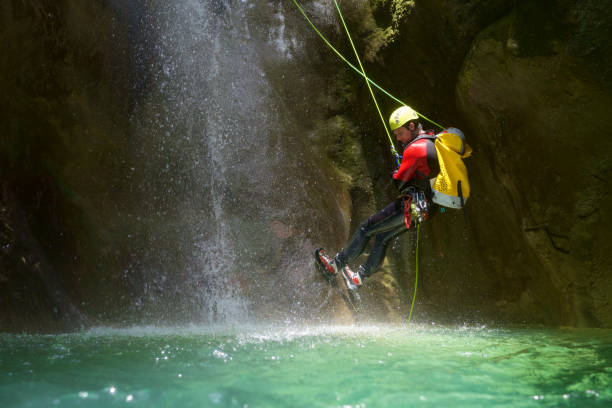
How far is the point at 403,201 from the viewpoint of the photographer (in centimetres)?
564

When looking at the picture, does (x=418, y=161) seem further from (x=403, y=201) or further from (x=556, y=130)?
(x=556, y=130)

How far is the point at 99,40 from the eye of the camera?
25.6 ft

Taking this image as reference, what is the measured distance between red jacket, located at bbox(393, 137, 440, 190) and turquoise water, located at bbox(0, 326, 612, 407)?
1.83 m

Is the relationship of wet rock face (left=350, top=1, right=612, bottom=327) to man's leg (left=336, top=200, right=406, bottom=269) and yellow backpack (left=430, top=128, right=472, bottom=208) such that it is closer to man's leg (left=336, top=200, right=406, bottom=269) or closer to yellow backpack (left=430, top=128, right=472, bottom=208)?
yellow backpack (left=430, top=128, right=472, bottom=208)

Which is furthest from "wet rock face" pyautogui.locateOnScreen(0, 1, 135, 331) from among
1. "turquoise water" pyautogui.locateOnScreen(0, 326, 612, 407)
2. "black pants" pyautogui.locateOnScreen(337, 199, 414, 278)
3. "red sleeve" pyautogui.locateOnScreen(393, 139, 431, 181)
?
"red sleeve" pyautogui.locateOnScreen(393, 139, 431, 181)

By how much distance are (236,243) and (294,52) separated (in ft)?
10.9

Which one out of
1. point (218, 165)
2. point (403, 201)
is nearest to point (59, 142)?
point (218, 165)

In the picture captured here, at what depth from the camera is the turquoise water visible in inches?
110

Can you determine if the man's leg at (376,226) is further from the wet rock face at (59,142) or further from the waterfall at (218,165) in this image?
the wet rock face at (59,142)

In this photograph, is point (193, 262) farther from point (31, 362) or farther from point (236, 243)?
point (31, 362)

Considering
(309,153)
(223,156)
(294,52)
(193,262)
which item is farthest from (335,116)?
(193,262)

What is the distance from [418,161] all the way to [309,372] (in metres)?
2.92

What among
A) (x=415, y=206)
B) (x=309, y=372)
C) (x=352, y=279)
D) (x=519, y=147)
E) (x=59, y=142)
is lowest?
(x=309, y=372)

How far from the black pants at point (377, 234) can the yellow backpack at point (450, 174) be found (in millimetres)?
548
